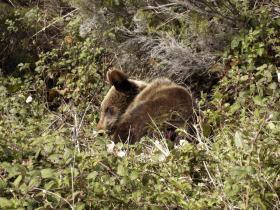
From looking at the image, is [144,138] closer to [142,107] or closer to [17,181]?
[142,107]

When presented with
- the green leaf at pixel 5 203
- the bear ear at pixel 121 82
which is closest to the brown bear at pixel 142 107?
the bear ear at pixel 121 82

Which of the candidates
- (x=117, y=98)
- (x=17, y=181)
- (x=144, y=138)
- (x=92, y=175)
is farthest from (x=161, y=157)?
(x=117, y=98)

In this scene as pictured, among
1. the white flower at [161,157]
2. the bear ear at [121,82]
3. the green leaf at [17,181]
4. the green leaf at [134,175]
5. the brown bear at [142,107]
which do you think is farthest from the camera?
the bear ear at [121,82]

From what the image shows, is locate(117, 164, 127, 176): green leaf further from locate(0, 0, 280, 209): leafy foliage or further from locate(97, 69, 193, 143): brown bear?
locate(97, 69, 193, 143): brown bear

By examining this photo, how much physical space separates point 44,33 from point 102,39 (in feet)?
6.88

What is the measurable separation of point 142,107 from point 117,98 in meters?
1.44

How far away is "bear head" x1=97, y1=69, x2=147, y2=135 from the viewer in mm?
7920

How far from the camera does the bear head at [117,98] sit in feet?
26.0

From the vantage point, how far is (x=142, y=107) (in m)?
6.77

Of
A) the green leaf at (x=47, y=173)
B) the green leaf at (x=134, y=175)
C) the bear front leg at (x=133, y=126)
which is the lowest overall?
the bear front leg at (x=133, y=126)

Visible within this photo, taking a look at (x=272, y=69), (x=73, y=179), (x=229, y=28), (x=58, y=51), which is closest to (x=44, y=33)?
(x=58, y=51)

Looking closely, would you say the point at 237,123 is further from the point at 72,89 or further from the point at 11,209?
the point at 72,89

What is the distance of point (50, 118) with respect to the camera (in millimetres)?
8000

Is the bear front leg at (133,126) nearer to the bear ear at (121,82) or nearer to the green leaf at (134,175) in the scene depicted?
the bear ear at (121,82)
